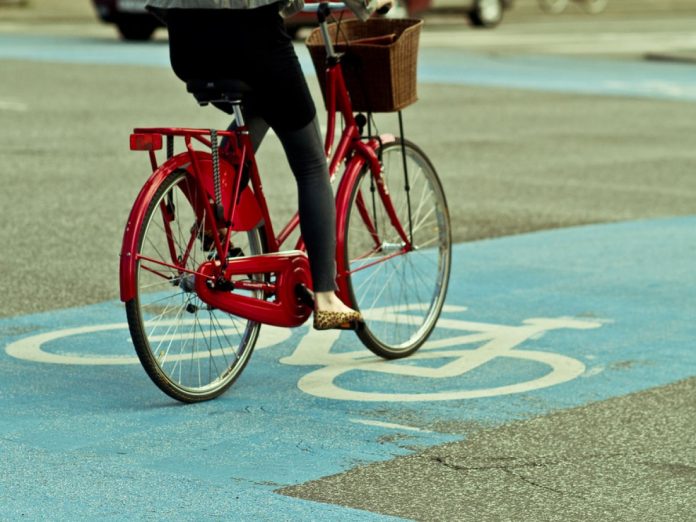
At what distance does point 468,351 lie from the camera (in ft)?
20.9

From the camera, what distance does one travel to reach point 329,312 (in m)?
5.70

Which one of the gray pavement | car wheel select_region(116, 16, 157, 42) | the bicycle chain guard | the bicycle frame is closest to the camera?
the gray pavement

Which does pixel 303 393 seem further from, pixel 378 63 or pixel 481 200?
pixel 481 200

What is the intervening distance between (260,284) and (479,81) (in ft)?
46.9

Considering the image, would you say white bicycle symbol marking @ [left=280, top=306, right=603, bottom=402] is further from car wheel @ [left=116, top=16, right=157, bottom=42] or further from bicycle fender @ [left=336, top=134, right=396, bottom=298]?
car wheel @ [left=116, top=16, right=157, bottom=42]

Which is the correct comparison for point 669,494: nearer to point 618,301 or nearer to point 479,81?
point 618,301

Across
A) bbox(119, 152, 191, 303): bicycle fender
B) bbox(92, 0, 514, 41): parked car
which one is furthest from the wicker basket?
bbox(92, 0, 514, 41): parked car

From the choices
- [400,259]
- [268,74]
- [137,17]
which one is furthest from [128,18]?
[268,74]

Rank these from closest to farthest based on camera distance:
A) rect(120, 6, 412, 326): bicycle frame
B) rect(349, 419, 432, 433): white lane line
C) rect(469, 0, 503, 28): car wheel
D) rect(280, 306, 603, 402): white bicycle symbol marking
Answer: rect(349, 419, 432, 433): white lane line, rect(120, 6, 412, 326): bicycle frame, rect(280, 306, 603, 402): white bicycle symbol marking, rect(469, 0, 503, 28): car wheel

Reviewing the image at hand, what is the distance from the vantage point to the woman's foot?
568cm

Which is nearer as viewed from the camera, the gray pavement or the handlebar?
the gray pavement

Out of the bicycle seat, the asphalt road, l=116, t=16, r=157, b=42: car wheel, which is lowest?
l=116, t=16, r=157, b=42: car wheel

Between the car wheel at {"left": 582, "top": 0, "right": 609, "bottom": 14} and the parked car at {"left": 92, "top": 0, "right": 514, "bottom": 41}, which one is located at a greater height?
the parked car at {"left": 92, "top": 0, "right": 514, "bottom": 41}

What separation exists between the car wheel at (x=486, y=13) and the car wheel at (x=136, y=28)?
8.68 metres
